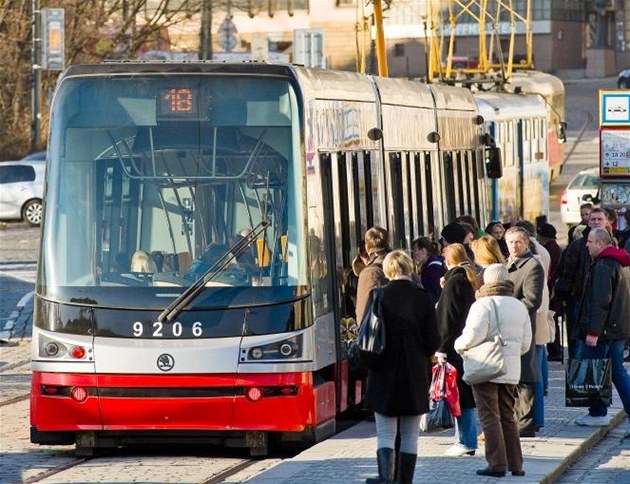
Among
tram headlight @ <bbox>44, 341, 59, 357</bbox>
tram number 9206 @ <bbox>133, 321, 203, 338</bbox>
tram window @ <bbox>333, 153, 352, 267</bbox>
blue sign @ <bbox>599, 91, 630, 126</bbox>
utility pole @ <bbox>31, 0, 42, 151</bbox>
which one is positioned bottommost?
tram headlight @ <bbox>44, 341, 59, 357</bbox>

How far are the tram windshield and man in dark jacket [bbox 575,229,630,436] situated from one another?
2.16 meters

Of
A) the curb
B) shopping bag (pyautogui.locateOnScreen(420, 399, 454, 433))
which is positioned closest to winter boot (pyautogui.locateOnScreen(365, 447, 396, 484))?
the curb

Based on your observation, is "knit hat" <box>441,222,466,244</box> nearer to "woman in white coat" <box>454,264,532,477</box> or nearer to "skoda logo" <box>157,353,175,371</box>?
"skoda logo" <box>157,353,175,371</box>

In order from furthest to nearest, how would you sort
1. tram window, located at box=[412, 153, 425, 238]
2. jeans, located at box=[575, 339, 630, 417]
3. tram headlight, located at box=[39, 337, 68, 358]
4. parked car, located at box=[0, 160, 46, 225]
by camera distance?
1. parked car, located at box=[0, 160, 46, 225]
2. tram window, located at box=[412, 153, 425, 238]
3. jeans, located at box=[575, 339, 630, 417]
4. tram headlight, located at box=[39, 337, 68, 358]

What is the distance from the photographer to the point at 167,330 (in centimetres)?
1303

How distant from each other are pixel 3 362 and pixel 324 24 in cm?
8135

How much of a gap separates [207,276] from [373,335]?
2.68 meters

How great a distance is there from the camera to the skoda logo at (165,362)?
12992 millimetres

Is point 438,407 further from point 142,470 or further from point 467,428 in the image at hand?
point 142,470

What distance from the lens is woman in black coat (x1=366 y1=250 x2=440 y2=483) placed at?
10.8 m

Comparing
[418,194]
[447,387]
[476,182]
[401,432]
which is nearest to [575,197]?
[476,182]

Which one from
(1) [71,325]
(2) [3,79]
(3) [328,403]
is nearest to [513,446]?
(3) [328,403]

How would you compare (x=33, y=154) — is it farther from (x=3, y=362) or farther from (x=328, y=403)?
(x=328, y=403)

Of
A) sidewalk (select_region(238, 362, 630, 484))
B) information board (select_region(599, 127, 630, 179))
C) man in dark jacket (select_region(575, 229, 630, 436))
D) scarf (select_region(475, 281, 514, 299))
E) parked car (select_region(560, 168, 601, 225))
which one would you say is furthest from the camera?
parked car (select_region(560, 168, 601, 225))
